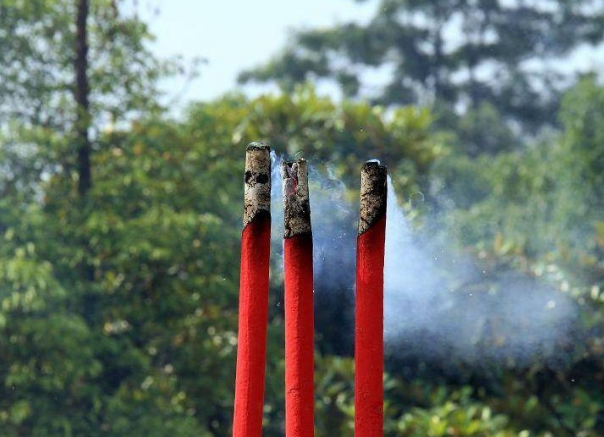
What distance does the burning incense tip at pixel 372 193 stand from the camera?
337cm

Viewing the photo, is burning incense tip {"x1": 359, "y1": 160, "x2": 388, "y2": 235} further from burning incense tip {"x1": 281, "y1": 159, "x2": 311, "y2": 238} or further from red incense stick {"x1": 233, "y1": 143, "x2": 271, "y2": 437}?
red incense stick {"x1": 233, "y1": 143, "x2": 271, "y2": 437}

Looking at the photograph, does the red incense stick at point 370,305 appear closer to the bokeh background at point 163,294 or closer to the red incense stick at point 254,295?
the red incense stick at point 254,295

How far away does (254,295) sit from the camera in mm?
3447

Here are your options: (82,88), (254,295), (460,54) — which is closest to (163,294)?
(82,88)

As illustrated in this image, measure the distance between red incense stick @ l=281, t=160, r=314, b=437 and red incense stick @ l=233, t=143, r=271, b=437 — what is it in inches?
3.3

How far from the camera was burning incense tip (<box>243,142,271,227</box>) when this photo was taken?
340cm

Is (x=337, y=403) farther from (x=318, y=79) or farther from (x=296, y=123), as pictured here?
(x=318, y=79)

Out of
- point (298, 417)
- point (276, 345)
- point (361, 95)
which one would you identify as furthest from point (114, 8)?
point (361, 95)

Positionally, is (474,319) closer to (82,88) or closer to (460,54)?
(82,88)

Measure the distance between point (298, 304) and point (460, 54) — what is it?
30437mm

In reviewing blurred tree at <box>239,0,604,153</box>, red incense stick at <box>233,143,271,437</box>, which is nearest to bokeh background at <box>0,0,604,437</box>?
red incense stick at <box>233,143,271,437</box>

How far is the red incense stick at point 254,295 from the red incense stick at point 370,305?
11.2 inches

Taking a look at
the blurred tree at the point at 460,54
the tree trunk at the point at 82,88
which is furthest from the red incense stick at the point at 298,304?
the blurred tree at the point at 460,54

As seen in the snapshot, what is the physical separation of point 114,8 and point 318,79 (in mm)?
23474
